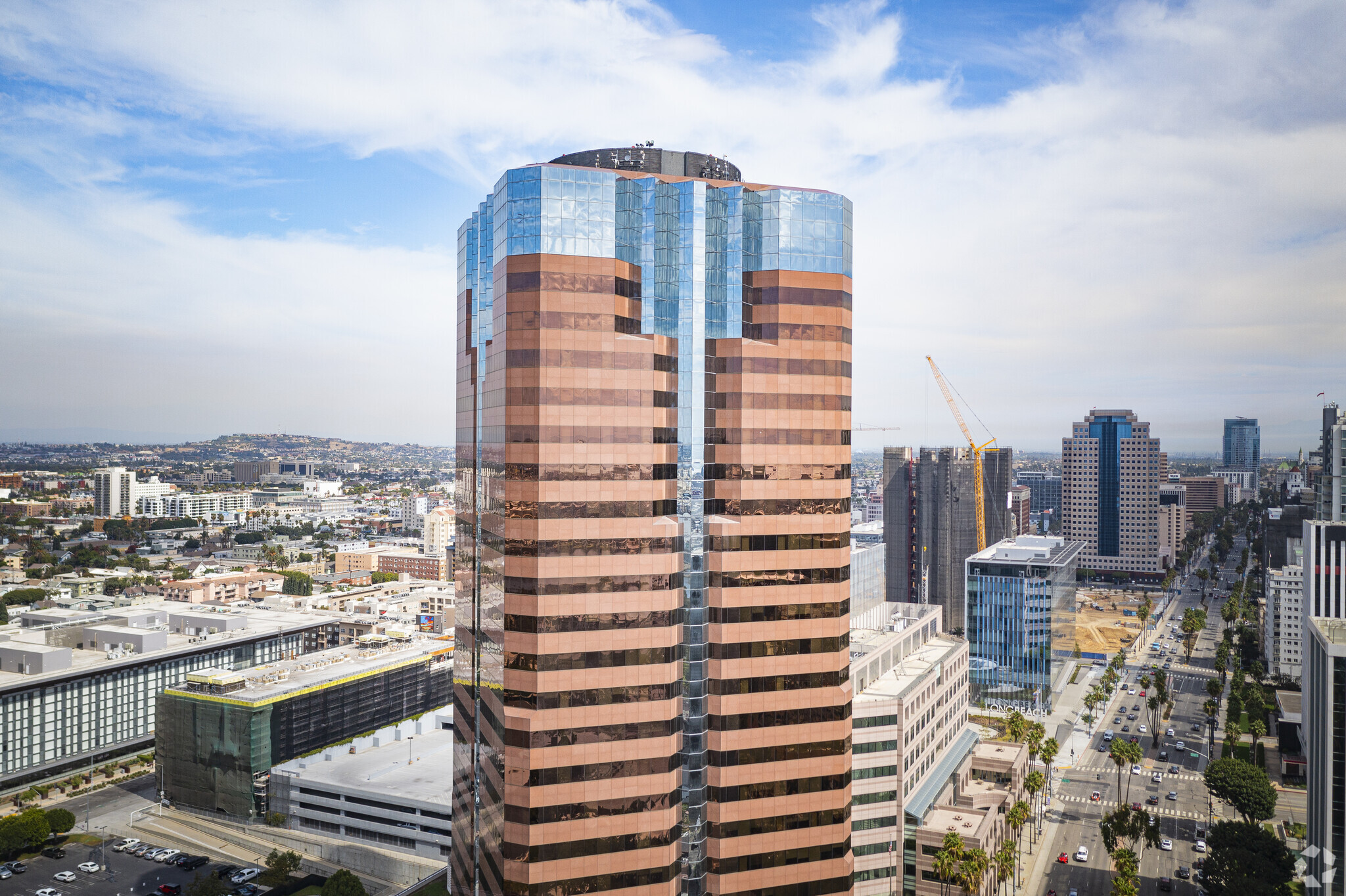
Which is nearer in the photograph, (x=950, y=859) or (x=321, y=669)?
(x=950, y=859)

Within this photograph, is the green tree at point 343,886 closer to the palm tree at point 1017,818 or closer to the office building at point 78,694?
the palm tree at point 1017,818

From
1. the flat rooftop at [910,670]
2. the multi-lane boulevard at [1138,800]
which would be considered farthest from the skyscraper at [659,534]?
the multi-lane boulevard at [1138,800]

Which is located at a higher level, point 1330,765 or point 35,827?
point 1330,765

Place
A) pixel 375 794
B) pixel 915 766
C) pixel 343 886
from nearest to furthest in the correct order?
pixel 343 886, pixel 915 766, pixel 375 794

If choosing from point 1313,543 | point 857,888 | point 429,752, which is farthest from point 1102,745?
point 429,752

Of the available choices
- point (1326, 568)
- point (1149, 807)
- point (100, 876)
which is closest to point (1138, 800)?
point (1149, 807)


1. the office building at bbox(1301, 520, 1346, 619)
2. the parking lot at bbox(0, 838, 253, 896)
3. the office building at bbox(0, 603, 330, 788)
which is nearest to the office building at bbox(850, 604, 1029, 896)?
the office building at bbox(1301, 520, 1346, 619)

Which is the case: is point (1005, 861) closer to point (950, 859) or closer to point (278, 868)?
point (950, 859)

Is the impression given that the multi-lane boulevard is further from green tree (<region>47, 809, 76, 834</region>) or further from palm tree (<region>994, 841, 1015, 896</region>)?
green tree (<region>47, 809, 76, 834</region>)
